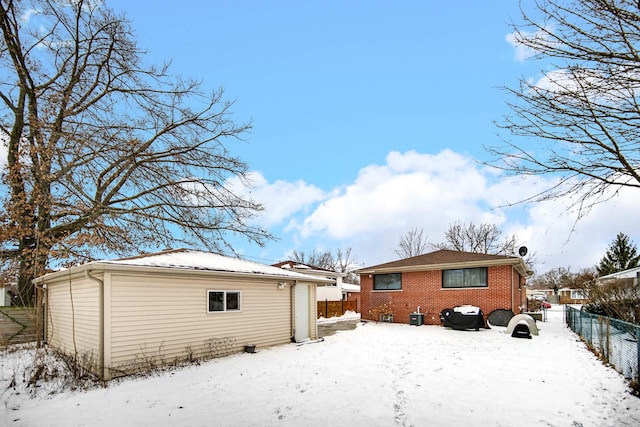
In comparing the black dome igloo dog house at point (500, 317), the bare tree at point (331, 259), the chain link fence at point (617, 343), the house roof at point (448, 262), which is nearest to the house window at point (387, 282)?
the house roof at point (448, 262)

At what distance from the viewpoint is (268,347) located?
12055mm

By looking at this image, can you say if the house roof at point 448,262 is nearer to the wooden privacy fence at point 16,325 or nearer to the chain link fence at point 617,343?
the chain link fence at point 617,343

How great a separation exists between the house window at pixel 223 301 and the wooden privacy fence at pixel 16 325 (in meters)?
7.01

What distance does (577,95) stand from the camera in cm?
450

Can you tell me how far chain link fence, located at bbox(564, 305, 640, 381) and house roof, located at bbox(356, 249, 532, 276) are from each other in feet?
15.2

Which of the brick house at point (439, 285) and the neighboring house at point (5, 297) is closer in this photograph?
the brick house at point (439, 285)

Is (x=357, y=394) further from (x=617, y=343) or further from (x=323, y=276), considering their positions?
(x=323, y=276)

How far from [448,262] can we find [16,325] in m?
17.0

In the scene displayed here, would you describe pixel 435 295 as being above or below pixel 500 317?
above

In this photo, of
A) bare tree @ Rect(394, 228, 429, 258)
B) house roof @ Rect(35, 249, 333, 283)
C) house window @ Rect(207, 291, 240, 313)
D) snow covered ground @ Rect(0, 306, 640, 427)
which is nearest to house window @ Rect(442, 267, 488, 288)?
snow covered ground @ Rect(0, 306, 640, 427)

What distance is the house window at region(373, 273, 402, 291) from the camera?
19.7 m

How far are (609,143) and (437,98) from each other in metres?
6.10

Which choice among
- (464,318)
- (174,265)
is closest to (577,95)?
(174,265)

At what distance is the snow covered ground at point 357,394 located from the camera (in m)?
5.52
